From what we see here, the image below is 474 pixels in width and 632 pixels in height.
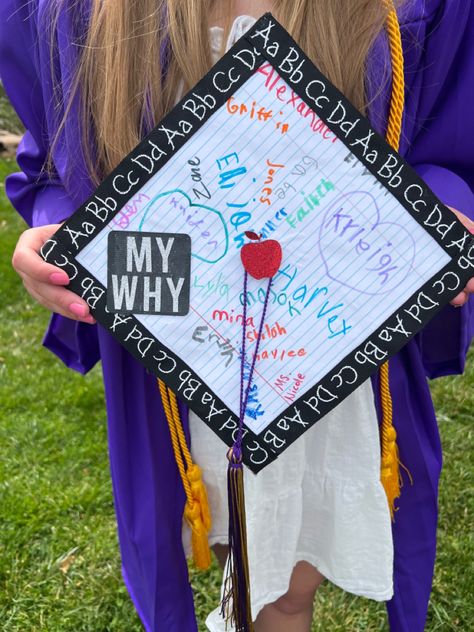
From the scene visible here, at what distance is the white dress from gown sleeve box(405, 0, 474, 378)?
0.23m

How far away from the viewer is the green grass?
1589mm

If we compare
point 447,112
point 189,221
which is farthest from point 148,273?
point 447,112

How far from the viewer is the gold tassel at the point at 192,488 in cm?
94

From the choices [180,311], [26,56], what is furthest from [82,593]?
[26,56]

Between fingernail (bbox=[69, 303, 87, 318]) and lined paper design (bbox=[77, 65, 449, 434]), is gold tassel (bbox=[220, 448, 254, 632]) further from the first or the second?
fingernail (bbox=[69, 303, 87, 318])

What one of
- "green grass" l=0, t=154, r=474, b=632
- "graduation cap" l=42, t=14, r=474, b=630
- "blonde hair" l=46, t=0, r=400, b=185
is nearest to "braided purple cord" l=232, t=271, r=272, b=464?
"graduation cap" l=42, t=14, r=474, b=630

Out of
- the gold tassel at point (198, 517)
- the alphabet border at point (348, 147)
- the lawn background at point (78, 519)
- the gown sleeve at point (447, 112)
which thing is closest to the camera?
the alphabet border at point (348, 147)

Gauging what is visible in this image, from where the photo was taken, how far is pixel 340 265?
79 centimetres

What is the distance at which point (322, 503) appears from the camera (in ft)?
3.46

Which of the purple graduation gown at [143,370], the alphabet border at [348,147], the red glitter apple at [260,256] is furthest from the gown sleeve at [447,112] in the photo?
the red glitter apple at [260,256]

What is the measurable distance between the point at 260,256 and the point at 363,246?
0.38 feet

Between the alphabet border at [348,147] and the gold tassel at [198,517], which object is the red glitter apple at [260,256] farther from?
the gold tassel at [198,517]

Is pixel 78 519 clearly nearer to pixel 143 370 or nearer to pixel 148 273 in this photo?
A: pixel 143 370

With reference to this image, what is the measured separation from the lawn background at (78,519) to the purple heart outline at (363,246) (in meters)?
1.05
